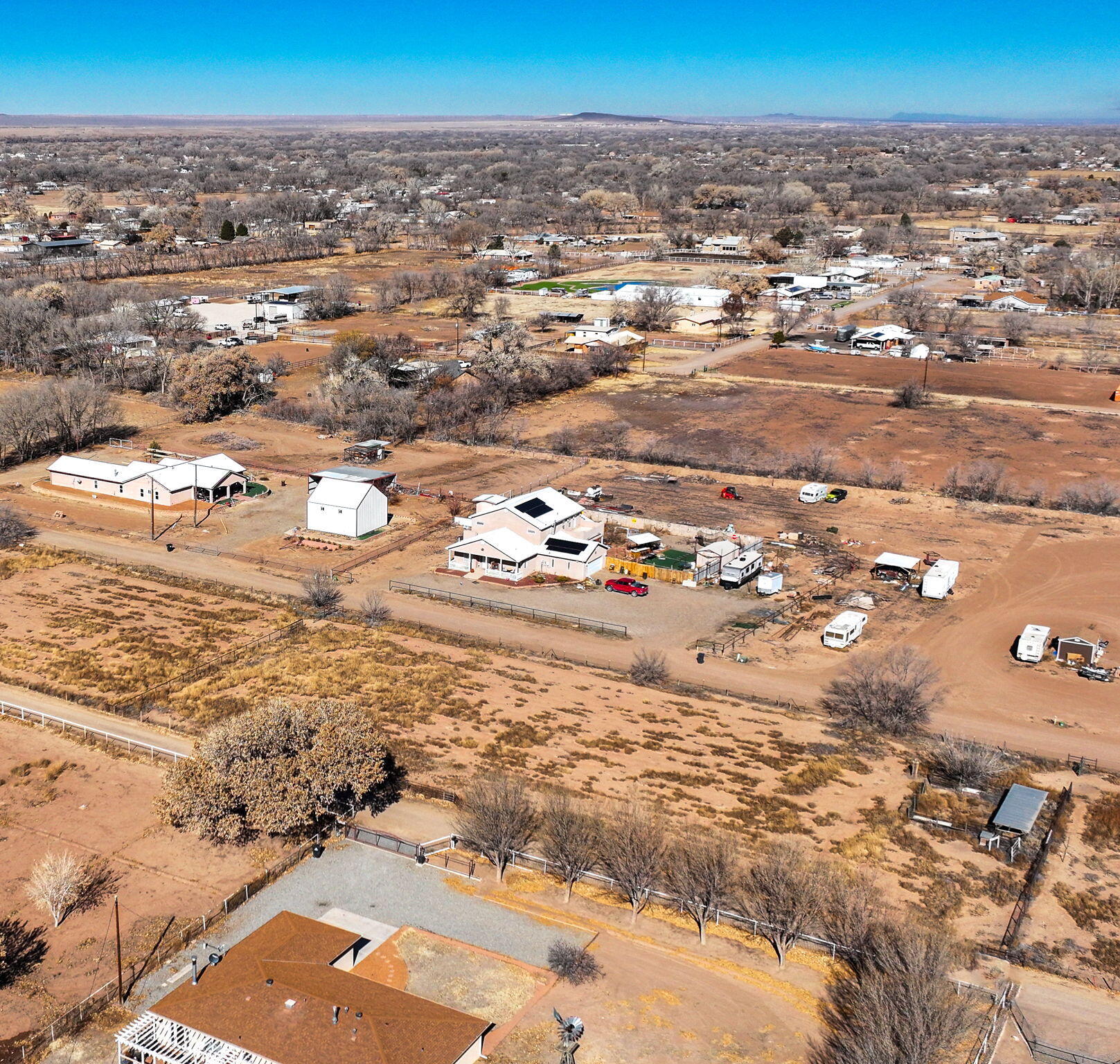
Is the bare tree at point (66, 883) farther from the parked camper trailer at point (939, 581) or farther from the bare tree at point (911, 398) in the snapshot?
the bare tree at point (911, 398)

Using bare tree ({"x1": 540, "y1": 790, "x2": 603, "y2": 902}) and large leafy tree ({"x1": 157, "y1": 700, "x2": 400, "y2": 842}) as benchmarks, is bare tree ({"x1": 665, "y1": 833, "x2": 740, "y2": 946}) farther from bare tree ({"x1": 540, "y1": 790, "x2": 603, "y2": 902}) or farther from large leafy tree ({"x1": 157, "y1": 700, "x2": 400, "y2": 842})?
large leafy tree ({"x1": 157, "y1": 700, "x2": 400, "y2": 842})

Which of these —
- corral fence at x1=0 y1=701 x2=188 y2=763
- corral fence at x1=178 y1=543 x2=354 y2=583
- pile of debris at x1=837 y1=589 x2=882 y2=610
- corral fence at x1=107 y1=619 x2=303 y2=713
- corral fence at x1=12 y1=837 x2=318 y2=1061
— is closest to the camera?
corral fence at x1=12 y1=837 x2=318 y2=1061

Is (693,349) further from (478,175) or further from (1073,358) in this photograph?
(478,175)

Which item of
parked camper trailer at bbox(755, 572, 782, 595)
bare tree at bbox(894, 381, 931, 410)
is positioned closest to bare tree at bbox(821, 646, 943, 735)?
parked camper trailer at bbox(755, 572, 782, 595)

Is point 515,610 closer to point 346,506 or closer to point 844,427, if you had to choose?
→ point 346,506

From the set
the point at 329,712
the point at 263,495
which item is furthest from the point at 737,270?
the point at 329,712

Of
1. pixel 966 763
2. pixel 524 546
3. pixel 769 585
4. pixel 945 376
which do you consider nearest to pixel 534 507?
pixel 524 546

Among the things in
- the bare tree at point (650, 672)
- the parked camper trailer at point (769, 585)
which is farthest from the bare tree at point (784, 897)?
the parked camper trailer at point (769, 585)

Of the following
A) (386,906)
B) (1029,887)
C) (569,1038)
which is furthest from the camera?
(1029,887)
